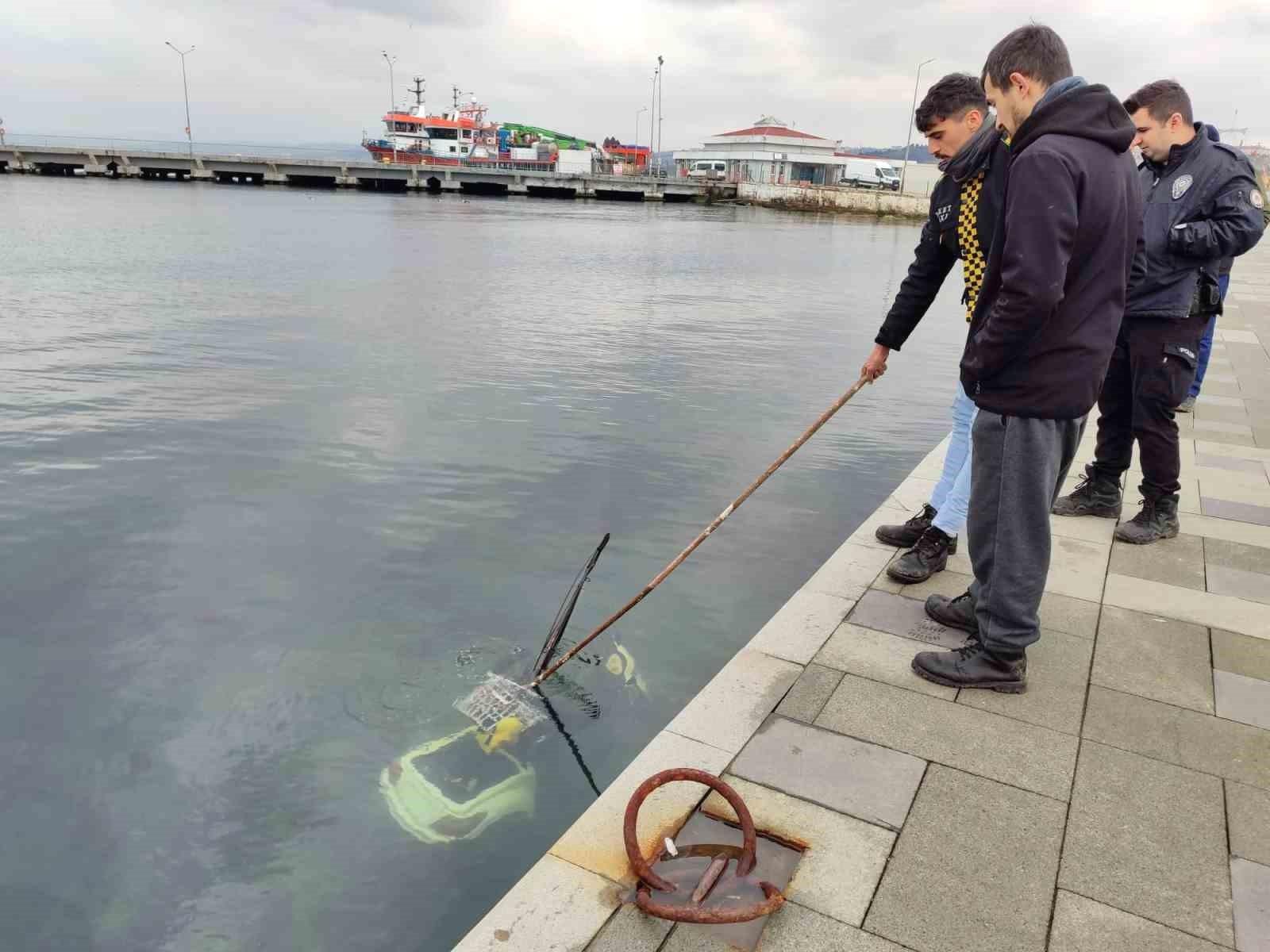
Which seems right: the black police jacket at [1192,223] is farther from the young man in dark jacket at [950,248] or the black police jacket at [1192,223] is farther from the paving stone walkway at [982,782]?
the paving stone walkway at [982,782]

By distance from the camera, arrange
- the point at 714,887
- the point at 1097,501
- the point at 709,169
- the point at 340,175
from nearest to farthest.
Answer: the point at 714,887
the point at 1097,501
the point at 340,175
the point at 709,169

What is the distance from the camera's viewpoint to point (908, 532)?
5.14 meters

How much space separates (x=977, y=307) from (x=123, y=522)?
6.21 metres

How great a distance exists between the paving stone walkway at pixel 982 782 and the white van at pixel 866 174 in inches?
3652

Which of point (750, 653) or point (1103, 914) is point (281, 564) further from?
point (1103, 914)

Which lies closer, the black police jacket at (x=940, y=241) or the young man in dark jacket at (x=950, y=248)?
the black police jacket at (x=940, y=241)

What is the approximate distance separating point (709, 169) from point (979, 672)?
327ft

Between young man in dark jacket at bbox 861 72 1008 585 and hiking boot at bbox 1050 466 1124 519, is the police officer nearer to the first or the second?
hiking boot at bbox 1050 466 1124 519

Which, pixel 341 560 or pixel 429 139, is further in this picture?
pixel 429 139

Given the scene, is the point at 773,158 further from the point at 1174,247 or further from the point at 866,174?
the point at 1174,247

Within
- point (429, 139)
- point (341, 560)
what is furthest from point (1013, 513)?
point (429, 139)

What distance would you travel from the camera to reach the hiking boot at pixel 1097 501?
5.58 metres

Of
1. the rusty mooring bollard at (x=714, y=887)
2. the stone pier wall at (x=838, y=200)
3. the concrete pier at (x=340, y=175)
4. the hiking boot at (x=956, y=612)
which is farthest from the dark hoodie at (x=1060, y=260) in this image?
the concrete pier at (x=340, y=175)

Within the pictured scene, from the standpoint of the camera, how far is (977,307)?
11.1 feet
